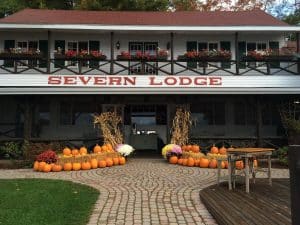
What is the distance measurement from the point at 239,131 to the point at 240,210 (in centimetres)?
1466

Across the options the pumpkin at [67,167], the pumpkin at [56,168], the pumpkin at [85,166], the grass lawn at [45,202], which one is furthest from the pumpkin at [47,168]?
the grass lawn at [45,202]

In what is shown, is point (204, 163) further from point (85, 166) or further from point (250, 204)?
point (250, 204)

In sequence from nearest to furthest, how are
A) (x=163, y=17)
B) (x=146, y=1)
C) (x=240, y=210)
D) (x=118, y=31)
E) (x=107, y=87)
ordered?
(x=240, y=210) → (x=107, y=87) → (x=118, y=31) → (x=163, y=17) → (x=146, y=1)

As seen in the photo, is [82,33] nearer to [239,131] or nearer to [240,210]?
[239,131]

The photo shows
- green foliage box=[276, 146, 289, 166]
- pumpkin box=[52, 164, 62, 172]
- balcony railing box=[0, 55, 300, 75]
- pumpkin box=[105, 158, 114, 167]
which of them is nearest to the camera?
pumpkin box=[52, 164, 62, 172]

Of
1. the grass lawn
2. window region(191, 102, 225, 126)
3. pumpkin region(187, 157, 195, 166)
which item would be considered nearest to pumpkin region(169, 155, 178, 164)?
pumpkin region(187, 157, 195, 166)

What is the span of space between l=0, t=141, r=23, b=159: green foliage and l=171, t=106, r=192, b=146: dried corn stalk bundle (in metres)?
5.94

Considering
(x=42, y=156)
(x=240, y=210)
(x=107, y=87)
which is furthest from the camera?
(x=107, y=87)

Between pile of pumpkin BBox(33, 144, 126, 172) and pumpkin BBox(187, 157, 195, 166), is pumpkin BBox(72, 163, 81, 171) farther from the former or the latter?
pumpkin BBox(187, 157, 195, 166)

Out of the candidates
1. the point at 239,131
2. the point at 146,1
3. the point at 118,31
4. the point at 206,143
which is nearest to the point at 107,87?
the point at 118,31

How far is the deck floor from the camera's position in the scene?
6.69 m

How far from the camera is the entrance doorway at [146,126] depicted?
2184 cm

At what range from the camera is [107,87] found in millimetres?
18922

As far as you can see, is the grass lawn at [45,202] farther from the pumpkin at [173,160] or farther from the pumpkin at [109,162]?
the pumpkin at [173,160]
